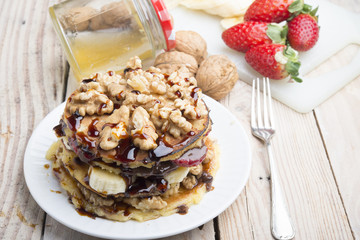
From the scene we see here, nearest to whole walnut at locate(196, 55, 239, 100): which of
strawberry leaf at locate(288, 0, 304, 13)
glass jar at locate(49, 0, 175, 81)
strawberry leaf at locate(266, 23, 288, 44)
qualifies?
glass jar at locate(49, 0, 175, 81)

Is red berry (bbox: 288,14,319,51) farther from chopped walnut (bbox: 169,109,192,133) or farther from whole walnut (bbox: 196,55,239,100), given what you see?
chopped walnut (bbox: 169,109,192,133)

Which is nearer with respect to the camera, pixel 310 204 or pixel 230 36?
pixel 310 204

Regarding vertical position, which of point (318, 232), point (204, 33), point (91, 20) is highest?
point (91, 20)

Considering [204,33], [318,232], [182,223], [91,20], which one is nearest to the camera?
[182,223]

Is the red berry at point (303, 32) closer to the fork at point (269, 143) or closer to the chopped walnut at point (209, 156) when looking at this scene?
the fork at point (269, 143)

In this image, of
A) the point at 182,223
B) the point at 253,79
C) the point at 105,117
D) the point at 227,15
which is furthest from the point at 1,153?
the point at 227,15

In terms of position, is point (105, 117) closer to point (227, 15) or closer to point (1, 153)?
point (1, 153)

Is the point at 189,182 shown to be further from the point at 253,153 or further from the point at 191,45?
the point at 191,45
